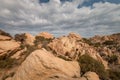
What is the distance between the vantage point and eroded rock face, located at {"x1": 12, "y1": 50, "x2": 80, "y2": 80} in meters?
17.0

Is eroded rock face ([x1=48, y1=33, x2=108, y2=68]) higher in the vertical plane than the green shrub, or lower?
higher

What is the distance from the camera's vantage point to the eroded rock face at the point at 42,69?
55.8ft

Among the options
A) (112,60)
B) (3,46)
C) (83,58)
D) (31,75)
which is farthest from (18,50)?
(112,60)

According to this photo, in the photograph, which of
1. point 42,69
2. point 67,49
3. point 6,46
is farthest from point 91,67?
point 6,46

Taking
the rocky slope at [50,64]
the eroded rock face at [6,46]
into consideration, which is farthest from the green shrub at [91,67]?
the eroded rock face at [6,46]

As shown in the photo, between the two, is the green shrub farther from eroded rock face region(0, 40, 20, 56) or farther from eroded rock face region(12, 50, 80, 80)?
eroded rock face region(0, 40, 20, 56)

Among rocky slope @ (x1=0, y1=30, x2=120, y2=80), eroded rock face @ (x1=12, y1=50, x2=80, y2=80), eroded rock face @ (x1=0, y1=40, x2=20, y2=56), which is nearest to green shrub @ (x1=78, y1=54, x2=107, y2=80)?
rocky slope @ (x1=0, y1=30, x2=120, y2=80)

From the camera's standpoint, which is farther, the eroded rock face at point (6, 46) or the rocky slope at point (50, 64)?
the eroded rock face at point (6, 46)

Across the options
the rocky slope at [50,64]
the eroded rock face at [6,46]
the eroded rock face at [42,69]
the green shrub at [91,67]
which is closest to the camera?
the eroded rock face at [42,69]

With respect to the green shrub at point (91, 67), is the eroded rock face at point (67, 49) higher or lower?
higher

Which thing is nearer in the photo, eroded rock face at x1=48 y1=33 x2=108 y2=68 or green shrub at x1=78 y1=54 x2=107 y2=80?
green shrub at x1=78 y1=54 x2=107 y2=80

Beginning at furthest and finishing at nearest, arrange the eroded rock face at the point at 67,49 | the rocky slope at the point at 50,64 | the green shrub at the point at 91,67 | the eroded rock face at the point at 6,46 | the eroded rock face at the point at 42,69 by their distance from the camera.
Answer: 1. the eroded rock face at the point at 67,49
2. the eroded rock face at the point at 6,46
3. the green shrub at the point at 91,67
4. the rocky slope at the point at 50,64
5. the eroded rock face at the point at 42,69

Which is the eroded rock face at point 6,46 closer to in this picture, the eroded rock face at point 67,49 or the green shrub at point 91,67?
the eroded rock face at point 67,49

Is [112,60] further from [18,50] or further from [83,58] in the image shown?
[18,50]
